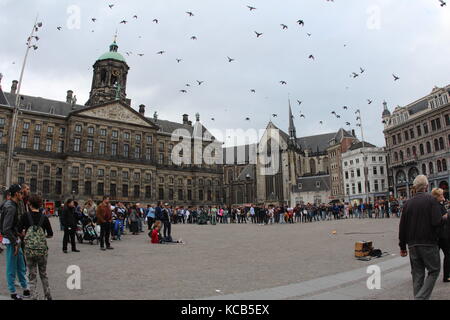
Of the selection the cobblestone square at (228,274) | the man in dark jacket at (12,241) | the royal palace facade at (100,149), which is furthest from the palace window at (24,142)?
the man in dark jacket at (12,241)

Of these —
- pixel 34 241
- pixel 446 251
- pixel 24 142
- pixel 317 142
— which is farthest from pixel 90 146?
→ pixel 317 142

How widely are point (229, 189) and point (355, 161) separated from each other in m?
34.1

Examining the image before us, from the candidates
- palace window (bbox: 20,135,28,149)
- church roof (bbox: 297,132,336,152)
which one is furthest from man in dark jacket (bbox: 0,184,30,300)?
church roof (bbox: 297,132,336,152)

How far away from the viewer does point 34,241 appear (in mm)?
5684

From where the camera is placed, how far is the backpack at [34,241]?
562 cm

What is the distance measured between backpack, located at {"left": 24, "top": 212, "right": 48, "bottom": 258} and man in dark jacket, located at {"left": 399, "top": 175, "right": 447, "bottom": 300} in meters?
6.17

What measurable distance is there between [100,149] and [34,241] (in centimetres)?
5833

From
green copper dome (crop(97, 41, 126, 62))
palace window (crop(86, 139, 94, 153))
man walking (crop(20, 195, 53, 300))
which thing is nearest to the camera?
man walking (crop(20, 195, 53, 300))

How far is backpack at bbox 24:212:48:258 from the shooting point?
18.4ft

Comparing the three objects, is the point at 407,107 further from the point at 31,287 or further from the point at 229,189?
the point at 31,287

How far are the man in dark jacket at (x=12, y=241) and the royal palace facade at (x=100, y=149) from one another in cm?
5281

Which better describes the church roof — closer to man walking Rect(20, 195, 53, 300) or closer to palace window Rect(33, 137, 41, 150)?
palace window Rect(33, 137, 41, 150)

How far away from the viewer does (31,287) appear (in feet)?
18.3

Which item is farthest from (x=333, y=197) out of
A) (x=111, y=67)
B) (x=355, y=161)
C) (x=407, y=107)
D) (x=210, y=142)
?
(x=111, y=67)
